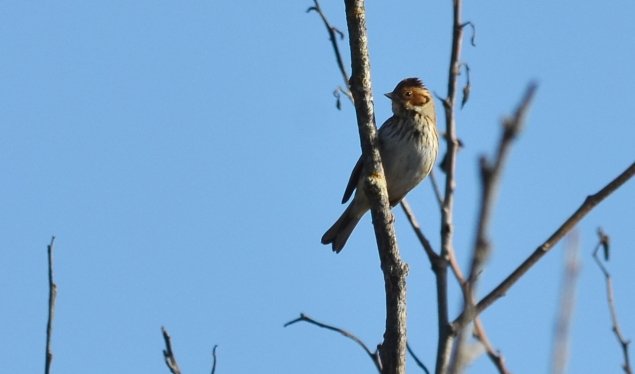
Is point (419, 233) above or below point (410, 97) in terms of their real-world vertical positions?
below

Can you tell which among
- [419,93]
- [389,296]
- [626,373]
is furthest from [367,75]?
[419,93]

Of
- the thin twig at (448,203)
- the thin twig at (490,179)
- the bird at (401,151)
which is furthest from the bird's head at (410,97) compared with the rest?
the thin twig at (490,179)

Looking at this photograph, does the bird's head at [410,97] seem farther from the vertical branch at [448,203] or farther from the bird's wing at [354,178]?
the vertical branch at [448,203]

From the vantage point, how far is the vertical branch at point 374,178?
13.0 ft

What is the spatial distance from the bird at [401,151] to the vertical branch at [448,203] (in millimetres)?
4023

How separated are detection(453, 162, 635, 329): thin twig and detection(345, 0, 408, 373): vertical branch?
1.48 meters

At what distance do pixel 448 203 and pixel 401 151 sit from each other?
4.69m

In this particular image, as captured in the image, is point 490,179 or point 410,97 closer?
point 490,179

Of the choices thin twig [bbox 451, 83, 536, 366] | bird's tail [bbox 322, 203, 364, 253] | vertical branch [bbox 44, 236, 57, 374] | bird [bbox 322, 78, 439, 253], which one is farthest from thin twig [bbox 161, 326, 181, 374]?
bird's tail [bbox 322, 203, 364, 253]

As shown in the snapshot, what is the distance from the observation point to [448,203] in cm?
300

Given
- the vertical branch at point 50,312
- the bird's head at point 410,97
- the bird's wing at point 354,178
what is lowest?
the vertical branch at point 50,312

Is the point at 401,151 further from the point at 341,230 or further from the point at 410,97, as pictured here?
the point at 341,230

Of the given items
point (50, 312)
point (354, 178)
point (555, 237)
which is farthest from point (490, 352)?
point (354, 178)

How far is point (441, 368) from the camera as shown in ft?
7.43
